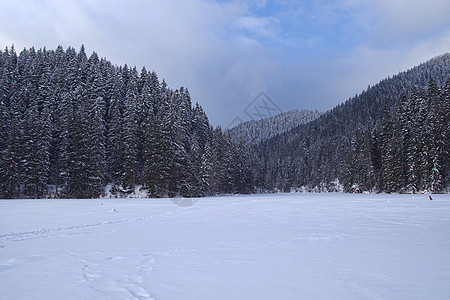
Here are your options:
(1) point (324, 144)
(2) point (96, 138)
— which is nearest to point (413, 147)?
(2) point (96, 138)

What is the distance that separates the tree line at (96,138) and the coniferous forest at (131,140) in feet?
0.63

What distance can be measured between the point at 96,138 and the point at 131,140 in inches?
219

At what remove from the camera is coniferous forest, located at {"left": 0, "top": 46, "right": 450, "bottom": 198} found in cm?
4822

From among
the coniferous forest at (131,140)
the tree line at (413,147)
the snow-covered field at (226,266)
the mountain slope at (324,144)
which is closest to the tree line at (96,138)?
the coniferous forest at (131,140)

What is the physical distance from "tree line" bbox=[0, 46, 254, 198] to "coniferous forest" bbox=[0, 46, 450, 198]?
0.63 ft

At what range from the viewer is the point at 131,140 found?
5134 cm

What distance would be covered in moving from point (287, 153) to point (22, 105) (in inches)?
4849

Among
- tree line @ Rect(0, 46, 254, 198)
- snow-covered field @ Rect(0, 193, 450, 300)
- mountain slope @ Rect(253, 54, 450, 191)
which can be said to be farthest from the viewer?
mountain slope @ Rect(253, 54, 450, 191)

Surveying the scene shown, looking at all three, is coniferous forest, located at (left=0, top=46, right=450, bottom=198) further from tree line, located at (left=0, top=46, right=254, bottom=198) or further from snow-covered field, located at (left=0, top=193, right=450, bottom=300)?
snow-covered field, located at (left=0, top=193, right=450, bottom=300)

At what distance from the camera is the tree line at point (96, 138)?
4809 centimetres

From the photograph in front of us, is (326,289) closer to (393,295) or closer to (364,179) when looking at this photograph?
(393,295)

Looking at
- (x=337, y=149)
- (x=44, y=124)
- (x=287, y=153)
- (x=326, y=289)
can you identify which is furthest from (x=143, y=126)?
(x=287, y=153)

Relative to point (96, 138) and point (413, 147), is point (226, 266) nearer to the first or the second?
point (96, 138)

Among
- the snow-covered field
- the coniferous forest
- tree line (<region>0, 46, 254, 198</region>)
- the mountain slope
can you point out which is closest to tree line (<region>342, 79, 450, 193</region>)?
the coniferous forest
